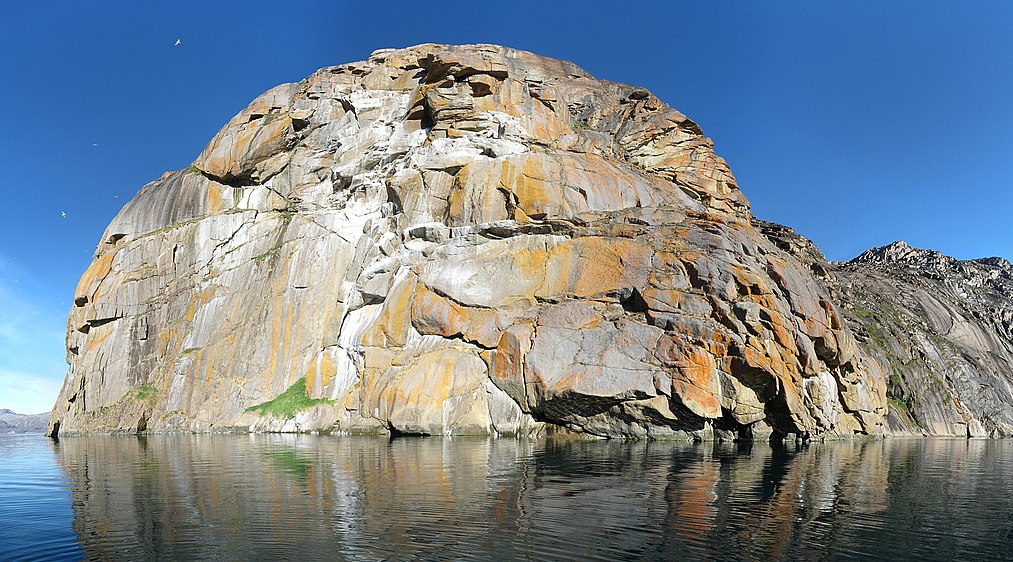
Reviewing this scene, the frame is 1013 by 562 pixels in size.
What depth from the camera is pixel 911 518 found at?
17.0 meters

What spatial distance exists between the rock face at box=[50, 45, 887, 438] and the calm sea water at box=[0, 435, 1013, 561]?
52.3 feet

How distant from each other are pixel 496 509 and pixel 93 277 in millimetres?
73851

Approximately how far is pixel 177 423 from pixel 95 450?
20.2 meters

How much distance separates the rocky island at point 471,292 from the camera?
47750mm

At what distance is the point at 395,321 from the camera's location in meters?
55.4

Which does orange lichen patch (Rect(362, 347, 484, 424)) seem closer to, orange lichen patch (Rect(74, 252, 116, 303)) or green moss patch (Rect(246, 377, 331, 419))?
green moss patch (Rect(246, 377, 331, 419))

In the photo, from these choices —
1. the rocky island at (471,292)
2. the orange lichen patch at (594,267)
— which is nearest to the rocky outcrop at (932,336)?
the rocky island at (471,292)

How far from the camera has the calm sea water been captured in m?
12.7

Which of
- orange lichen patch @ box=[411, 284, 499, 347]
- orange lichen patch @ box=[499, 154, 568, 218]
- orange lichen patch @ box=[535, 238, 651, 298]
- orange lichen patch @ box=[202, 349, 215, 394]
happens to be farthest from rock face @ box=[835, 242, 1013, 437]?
orange lichen patch @ box=[202, 349, 215, 394]

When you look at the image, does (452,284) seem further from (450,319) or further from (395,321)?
(395,321)

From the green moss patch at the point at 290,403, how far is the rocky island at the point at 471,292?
0.32 meters

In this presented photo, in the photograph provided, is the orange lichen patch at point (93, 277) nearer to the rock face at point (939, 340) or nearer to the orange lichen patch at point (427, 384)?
the orange lichen patch at point (427, 384)

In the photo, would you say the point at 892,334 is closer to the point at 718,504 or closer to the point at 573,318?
the point at 573,318

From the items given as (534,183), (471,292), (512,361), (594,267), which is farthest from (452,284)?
(534,183)
